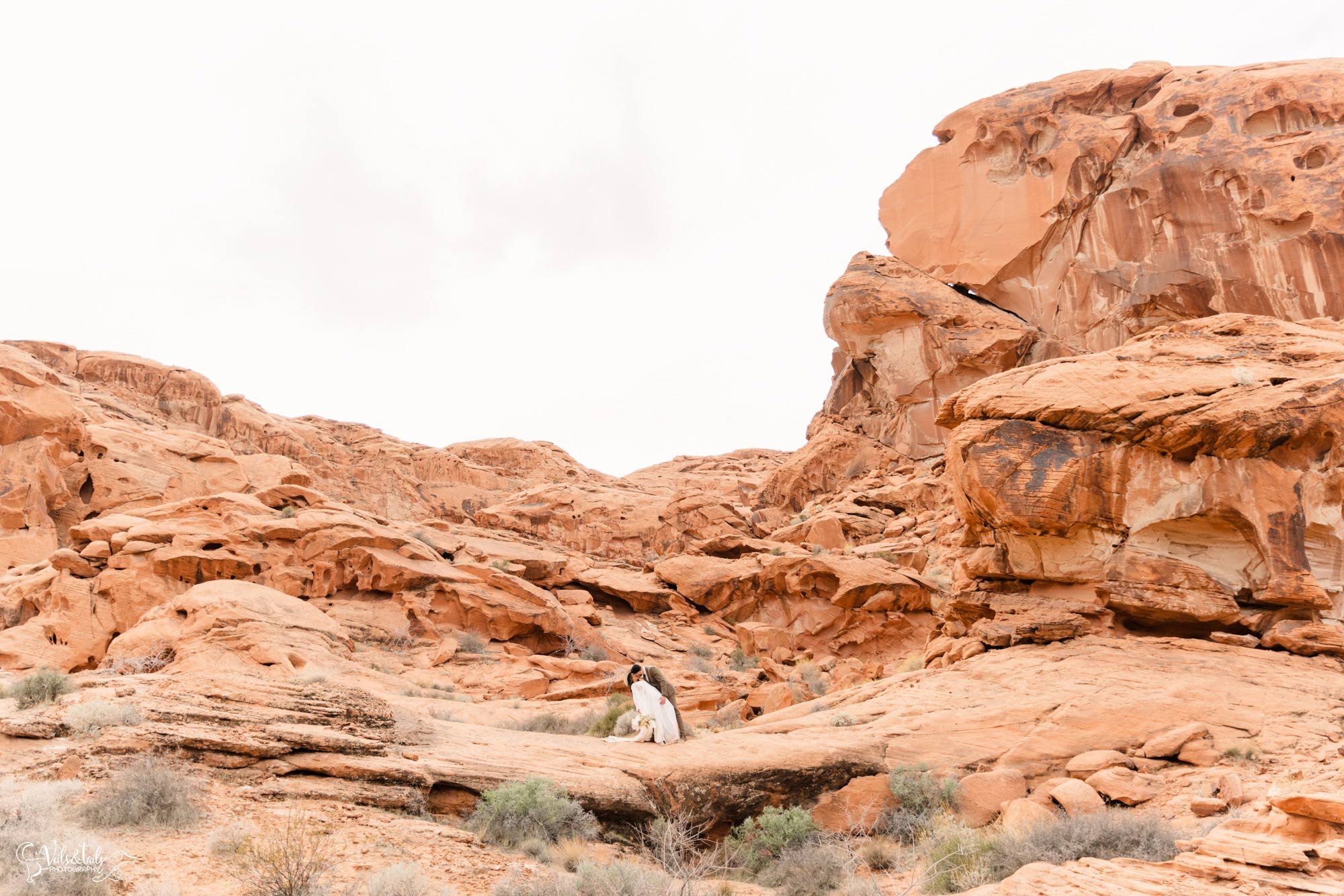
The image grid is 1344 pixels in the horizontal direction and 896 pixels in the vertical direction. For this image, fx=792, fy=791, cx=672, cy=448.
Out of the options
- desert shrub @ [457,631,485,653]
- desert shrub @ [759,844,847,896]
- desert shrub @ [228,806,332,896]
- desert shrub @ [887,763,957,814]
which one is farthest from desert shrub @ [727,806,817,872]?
desert shrub @ [457,631,485,653]

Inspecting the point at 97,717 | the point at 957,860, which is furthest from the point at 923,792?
the point at 97,717

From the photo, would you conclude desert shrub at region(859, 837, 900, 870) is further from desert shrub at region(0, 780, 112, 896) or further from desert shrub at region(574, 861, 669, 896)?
desert shrub at region(0, 780, 112, 896)

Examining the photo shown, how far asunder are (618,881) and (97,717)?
5.58 m

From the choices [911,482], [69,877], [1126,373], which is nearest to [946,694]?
[1126,373]

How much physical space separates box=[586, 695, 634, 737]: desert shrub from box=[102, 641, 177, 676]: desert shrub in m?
7.42

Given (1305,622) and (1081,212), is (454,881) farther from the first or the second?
(1081,212)

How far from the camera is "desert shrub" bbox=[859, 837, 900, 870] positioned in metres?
8.64

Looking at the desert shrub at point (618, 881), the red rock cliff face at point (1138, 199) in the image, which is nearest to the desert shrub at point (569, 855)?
the desert shrub at point (618, 881)

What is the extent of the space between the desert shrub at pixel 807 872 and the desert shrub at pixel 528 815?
1986mm

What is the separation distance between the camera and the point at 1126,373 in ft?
44.8

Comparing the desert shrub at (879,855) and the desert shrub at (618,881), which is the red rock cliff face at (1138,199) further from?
the desert shrub at (618,881)


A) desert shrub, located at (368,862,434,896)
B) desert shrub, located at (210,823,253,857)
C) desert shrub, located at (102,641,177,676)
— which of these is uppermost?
desert shrub, located at (210,823,253,857)

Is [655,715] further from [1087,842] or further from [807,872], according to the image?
[1087,842]

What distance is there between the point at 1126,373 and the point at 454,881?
1292 centimetres
